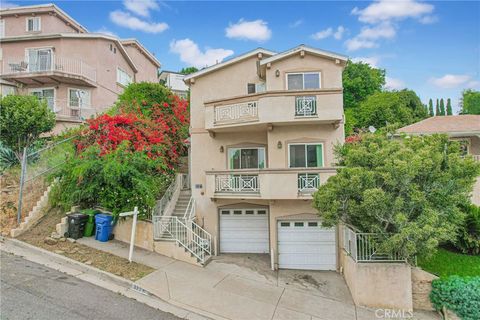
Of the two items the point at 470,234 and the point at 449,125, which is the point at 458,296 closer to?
the point at 470,234

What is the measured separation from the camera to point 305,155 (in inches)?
458

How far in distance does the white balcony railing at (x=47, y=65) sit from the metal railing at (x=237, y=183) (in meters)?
16.7

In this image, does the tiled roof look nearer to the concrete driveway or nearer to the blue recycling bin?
the concrete driveway

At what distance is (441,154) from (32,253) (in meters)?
13.9

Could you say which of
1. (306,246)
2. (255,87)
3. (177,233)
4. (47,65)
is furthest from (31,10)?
(306,246)

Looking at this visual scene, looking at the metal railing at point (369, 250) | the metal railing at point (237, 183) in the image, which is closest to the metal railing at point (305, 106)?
the metal railing at point (237, 183)

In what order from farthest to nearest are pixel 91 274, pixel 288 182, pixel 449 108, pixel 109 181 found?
pixel 449 108 < pixel 109 181 < pixel 288 182 < pixel 91 274

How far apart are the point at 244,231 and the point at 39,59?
71.0 ft

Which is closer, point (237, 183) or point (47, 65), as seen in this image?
point (237, 183)

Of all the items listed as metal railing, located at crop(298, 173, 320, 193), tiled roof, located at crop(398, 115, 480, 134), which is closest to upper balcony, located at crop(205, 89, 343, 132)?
metal railing, located at crop(298, 173, 320, 193)

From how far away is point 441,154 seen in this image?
26.3 ft

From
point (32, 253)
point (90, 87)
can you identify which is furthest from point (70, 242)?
point (90, 87)

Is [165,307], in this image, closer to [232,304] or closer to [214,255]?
[232,304]
